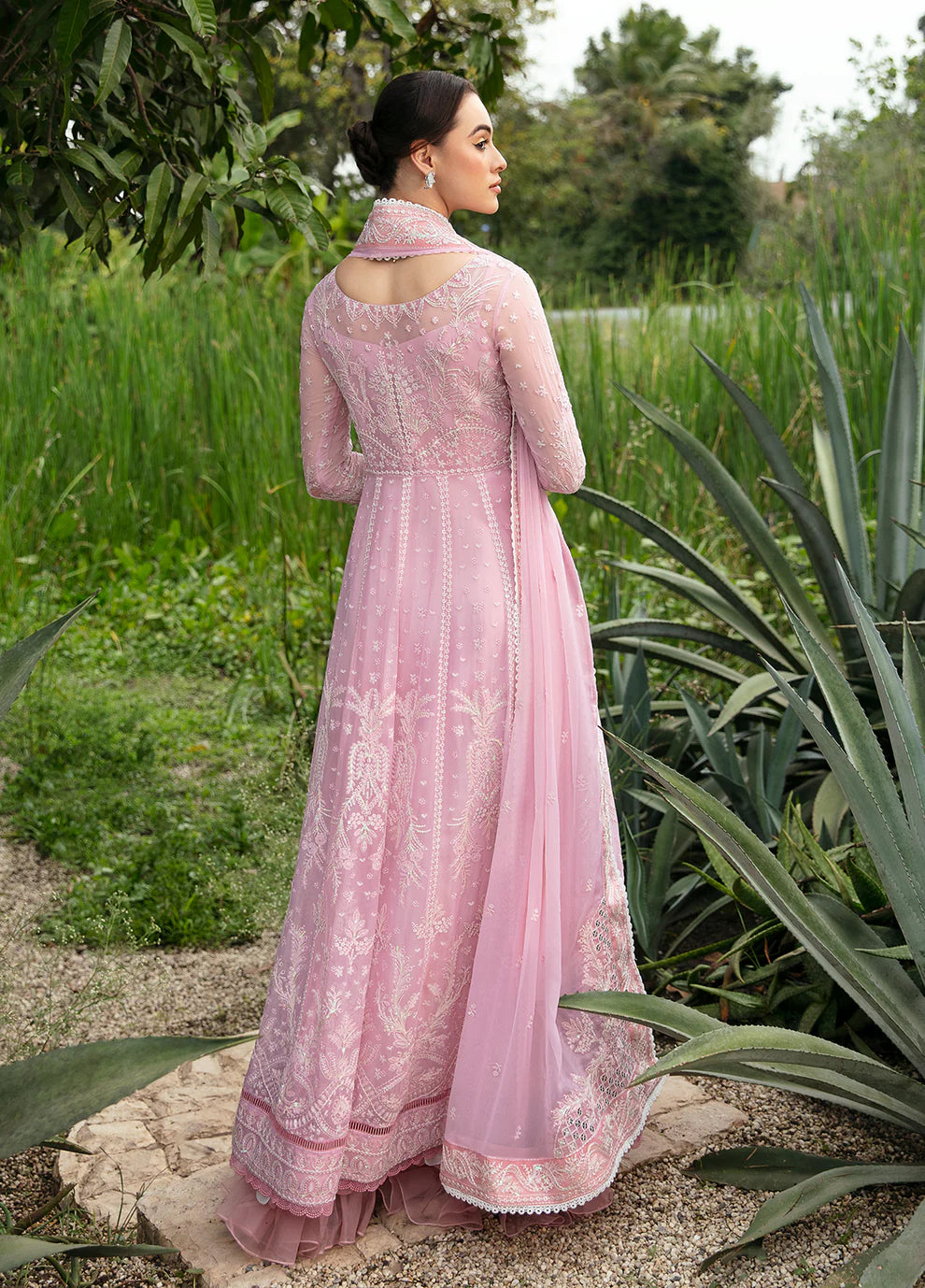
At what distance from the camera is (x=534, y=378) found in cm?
204

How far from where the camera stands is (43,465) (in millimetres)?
6312

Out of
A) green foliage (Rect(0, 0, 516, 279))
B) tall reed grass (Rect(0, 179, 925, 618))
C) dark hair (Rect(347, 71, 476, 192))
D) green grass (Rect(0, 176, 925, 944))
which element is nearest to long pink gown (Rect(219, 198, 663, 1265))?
dark hair (Rect(347, 71, 476, 192))

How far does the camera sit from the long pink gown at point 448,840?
2.07 meters

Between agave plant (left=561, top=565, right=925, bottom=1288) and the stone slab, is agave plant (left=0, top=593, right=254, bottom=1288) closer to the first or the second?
agave plant (left=561, top=565, right=925, bottom=1288)

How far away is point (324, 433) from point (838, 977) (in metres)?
1.32

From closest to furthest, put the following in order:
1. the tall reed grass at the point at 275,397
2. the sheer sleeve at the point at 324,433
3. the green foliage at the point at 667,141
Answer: the sheer sleeve at the point at 324,433 < the tall reed grass at the point at 275,397 < the green foliage at the point at 667,141

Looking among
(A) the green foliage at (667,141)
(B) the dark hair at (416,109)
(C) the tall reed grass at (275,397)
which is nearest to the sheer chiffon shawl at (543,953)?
(B) the dark hair at (416,109)

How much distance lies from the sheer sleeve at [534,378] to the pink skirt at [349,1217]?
4.05 feet

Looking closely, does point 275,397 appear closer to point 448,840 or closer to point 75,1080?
point 448,840

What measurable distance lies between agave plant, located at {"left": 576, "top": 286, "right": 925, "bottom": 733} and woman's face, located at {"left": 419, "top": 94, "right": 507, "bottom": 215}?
1.17 metres

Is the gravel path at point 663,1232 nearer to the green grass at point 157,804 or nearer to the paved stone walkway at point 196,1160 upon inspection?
the paved stone walkway at point 196,1160

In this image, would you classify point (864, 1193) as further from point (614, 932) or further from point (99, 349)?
point (99, 349)

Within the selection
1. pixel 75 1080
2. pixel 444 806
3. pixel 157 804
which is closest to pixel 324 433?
pixel 444 806

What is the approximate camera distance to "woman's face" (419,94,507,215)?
2.08m
